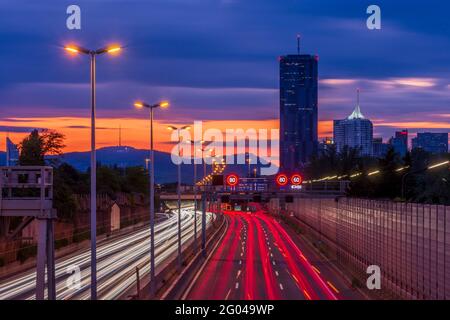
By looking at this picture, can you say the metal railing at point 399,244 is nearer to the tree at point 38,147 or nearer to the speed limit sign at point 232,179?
the speed limit sign at point 232,179

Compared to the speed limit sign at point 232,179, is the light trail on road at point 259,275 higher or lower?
lower

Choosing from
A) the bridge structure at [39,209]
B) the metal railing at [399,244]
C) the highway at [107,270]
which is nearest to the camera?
the bridge structure at [39,209]

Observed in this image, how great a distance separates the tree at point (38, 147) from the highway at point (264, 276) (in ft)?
75.8

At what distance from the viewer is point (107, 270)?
62500 millimetres

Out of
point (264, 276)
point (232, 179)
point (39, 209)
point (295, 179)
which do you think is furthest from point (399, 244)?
point (232, 179)

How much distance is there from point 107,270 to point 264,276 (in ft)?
41.4

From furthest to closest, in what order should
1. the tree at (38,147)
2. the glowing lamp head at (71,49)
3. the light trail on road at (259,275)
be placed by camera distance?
the tree at (38,147)
the light trail on road at (259,275)
the glowing lamp head at (71,49)

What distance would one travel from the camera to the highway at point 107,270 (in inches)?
1889

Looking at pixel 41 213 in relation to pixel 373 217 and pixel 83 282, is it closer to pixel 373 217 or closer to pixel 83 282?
pixel 373 217

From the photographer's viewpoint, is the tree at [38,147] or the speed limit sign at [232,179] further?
the tree at [38,147]

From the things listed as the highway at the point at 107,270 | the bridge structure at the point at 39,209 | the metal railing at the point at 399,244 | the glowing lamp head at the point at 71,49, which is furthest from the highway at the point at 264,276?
the glowing lamp head at the point at 71,49
